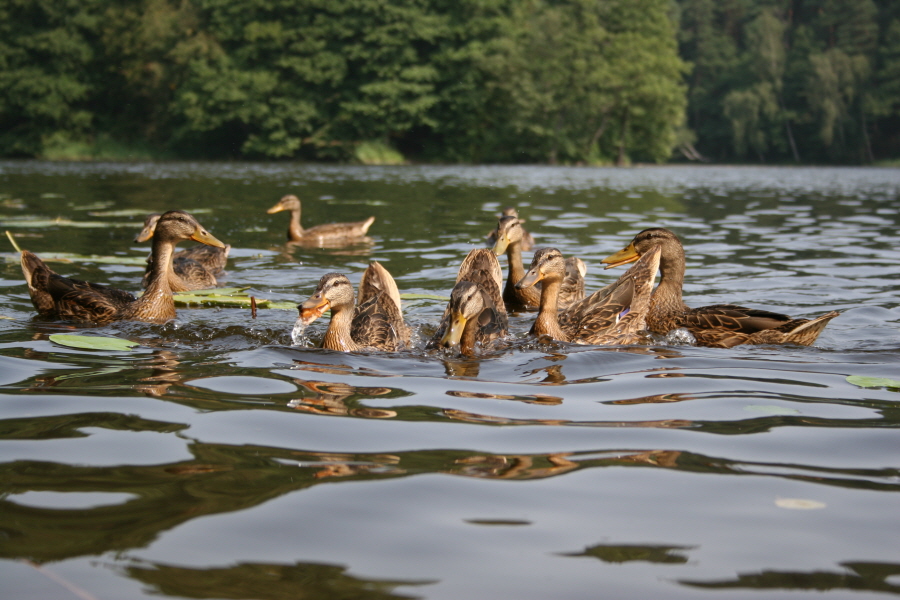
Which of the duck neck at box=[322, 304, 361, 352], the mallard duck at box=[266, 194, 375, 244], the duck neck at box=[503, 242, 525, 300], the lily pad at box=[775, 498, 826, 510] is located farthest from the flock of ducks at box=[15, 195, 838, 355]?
the mallard duck at box=[266, 194, 375, 244]

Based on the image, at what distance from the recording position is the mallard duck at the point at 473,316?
18.4 feet

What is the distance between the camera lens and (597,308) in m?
6.46

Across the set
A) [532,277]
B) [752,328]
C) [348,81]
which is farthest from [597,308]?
[348,81]

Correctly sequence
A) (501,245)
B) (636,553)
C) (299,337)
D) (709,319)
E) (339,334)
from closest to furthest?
(636,553) → (339,334) → (299,337) → (709,319) → (501,245)

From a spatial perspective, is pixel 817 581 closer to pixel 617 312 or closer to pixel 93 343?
pixel 617 312

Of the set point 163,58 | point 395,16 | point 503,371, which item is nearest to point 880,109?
point 395,16

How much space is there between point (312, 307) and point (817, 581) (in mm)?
3682

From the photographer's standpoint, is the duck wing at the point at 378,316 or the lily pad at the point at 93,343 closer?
the lily pad at the point at 93,343

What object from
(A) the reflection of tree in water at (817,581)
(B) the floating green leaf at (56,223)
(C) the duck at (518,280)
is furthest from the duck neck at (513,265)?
(B) the floating green leaf at (56,223)

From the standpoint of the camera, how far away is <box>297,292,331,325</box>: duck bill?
5.51m

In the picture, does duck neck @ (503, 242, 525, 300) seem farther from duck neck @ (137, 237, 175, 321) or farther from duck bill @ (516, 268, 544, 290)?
duck neck @ (137, 237, 175, 321)

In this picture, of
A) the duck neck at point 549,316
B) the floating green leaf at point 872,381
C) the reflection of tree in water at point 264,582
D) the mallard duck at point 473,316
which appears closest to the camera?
the reflection of tree in water at point 264,582

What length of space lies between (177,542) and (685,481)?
5.88ft

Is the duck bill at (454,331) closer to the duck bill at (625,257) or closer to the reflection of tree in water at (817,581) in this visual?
the duck bill at (625,257)
